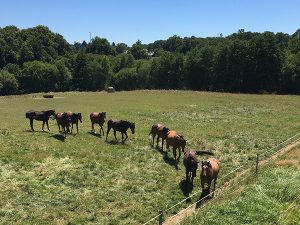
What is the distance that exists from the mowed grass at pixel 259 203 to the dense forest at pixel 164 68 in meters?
86.6

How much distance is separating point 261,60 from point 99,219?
9998cm

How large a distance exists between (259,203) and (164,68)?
124649mm

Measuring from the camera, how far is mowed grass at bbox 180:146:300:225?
15664 mm

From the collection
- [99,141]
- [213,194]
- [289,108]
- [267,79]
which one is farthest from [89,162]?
[267,79]

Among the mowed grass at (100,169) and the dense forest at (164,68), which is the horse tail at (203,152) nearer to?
the mowed grass at (100,169)

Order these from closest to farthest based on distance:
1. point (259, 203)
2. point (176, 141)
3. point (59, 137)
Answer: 1. point (259, 203)
2. point (176, 141)
3. point (59, 137)

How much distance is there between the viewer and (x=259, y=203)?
1705 centimetres

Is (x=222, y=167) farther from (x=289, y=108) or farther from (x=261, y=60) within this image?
(x=261, y=60)

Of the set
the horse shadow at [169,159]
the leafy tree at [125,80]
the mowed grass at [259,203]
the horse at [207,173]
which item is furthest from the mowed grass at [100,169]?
the leafy tree at [125,80]

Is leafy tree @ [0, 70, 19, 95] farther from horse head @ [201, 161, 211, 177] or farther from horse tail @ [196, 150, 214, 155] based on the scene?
horse head @ [201, 161, 211, 177]

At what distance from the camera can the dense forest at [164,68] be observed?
108m

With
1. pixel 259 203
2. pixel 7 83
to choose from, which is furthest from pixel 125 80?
pixel 259 203

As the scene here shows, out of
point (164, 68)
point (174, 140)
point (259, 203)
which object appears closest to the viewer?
point (259, 203)

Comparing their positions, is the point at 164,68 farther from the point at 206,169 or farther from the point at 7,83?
the point at 206,169
